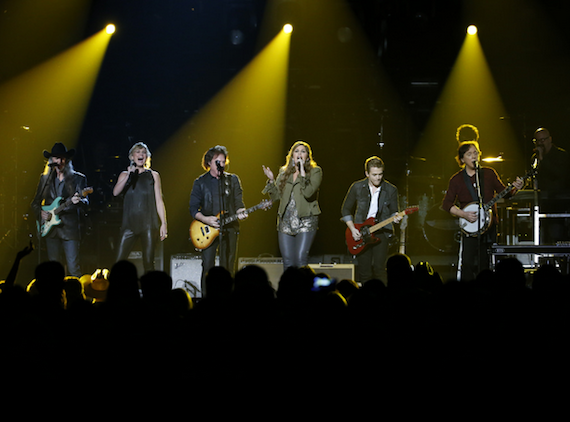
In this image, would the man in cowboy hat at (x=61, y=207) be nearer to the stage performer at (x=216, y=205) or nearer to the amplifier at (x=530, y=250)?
the stage performer at (x=216, y=205)

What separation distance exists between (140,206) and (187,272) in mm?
1240

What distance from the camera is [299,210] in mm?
7027

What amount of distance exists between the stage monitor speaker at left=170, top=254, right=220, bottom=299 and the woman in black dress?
70cm

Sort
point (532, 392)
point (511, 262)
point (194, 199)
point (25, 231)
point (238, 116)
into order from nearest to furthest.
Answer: point (532, 392) < point (511, 262) < point (194, 199) < point (25, 231) < point (238, 116)

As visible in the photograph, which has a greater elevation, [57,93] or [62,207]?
[57,93]

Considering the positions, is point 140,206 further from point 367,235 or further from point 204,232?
point 367,235

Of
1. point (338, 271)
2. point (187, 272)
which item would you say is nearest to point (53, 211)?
point (187, 272)

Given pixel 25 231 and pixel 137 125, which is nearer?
pixel 25 231

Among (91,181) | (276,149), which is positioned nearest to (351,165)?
(276,149)

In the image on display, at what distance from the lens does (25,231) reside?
11125 mm

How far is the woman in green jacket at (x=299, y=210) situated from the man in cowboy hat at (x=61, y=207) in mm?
2637

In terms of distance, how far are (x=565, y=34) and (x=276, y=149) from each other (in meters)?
6.21

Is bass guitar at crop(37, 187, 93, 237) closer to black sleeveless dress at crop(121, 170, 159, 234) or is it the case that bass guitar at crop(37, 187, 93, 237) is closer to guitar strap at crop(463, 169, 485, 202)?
black sleeveless dress at crop(121, 170, 159, 234)

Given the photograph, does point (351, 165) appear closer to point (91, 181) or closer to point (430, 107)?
point (430, 107)
